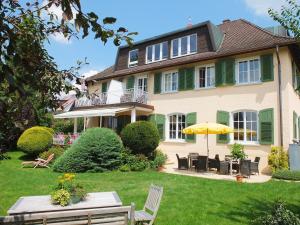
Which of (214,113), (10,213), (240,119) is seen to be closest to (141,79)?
(214,113)

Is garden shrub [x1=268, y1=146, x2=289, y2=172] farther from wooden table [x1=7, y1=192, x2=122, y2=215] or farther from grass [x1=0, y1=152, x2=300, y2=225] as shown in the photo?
wooden table [x1=7, y1=192, x2=122, y2=215]

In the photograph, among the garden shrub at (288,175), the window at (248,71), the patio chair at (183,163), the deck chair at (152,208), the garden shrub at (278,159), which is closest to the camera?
the deck chair at (152,208)

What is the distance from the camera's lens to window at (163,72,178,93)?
2092cm

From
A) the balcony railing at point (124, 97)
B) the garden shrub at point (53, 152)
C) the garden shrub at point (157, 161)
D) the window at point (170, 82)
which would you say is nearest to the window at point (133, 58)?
the balcony railing at point (124, 97)

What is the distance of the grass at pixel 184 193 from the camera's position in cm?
772

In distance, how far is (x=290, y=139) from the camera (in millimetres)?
15797

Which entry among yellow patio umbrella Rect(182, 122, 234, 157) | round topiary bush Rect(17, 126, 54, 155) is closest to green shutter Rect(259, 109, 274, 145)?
yellow patio umbrella Rect(182, 122, 234, 157)

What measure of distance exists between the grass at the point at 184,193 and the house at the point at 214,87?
492cm

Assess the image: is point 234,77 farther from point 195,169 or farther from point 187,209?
point 187,209

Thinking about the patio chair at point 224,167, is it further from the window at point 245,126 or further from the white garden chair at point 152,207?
the white garden chair at point 152,207

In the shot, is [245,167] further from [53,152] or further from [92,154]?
[53,152]

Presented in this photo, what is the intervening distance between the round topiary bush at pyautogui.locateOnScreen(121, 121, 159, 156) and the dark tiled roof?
5.24 metres

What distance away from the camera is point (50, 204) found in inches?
227

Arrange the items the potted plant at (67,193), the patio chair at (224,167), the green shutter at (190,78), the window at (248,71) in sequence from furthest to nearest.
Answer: the green shutter at (190,78) → the window at (248,71) → the patio chair at (224,167) → the potted plant at (67,193)
